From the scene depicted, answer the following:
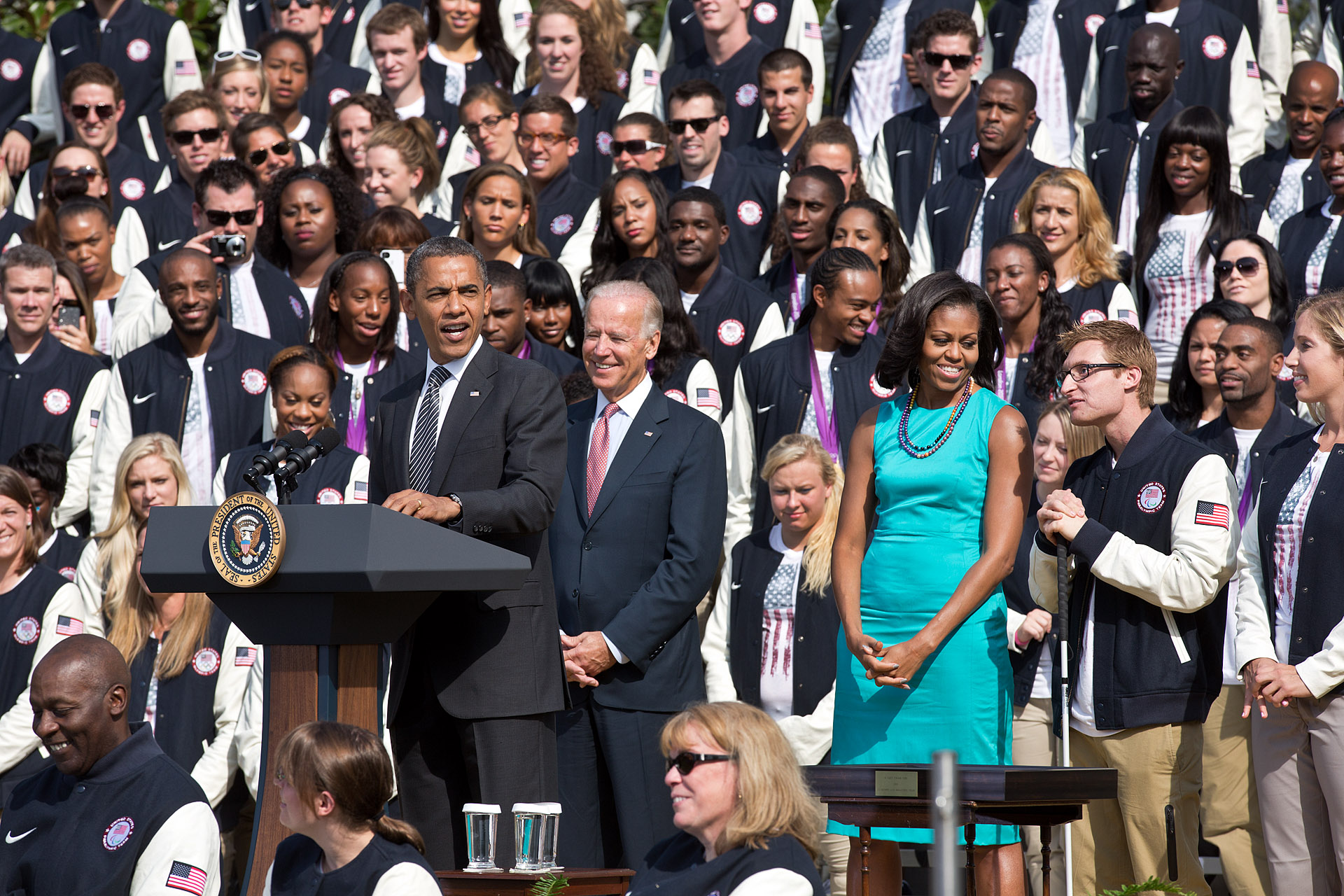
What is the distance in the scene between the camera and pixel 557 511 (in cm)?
532

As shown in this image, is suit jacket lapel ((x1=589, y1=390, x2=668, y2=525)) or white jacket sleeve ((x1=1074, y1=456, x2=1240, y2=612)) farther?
suit jacket lapel ((x1=589, y1=390, x2=668, y2=525))

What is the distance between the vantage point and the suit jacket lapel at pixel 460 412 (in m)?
4.29

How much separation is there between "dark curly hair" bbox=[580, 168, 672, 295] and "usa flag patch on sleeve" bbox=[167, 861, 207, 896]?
4.41 meters

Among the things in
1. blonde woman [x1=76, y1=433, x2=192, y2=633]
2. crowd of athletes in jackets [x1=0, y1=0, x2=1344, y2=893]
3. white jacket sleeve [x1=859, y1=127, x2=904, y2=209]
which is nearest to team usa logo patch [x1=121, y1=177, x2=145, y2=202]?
crowd of athletes in jackets [x1=0, y1=0, x2=1344, y2=893]

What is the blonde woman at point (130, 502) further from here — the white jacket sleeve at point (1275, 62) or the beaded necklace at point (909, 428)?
the white jacket sleeve at point (1275, 62)

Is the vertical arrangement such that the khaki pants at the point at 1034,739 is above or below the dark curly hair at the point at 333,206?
below

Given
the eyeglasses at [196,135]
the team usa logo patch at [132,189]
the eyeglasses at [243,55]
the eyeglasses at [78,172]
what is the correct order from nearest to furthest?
the eyeglasses at [78,172] → the eyeglasses at [196,135] → the team usa logo patch at [132,189] → the eyeglasses at [243,55]

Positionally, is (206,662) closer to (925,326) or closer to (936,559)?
(936,559)

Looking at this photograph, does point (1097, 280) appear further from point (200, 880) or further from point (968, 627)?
point (200, 880)

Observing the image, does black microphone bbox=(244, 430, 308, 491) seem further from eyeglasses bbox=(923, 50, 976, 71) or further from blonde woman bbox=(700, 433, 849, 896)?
eyeglasses bbox=(923, 50, 976, 71)

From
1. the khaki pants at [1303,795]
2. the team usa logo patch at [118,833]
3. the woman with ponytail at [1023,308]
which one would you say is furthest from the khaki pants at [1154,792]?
the team usa logo patch at [118,833]

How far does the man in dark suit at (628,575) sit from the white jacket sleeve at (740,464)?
66.1 inches

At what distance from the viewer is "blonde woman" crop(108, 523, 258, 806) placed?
6.53m

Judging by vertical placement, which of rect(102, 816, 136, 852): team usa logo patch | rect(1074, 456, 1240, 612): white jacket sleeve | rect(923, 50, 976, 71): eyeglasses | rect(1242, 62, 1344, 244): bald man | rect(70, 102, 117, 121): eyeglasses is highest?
rect(70, 102, 117, 121): eyeglasses
